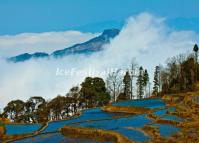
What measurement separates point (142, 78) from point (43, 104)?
122 ft

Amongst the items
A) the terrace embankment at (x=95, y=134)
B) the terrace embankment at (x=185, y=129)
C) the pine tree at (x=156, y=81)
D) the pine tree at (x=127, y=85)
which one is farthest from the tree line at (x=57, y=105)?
the terrace embankment at (x=95, y=134)

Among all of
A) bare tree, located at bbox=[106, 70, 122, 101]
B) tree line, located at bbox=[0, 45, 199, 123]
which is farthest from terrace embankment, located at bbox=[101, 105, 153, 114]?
bare tree, located at bbox=[106, 70, 122, 101]

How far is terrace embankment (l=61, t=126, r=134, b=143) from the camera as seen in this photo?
34.7 metres

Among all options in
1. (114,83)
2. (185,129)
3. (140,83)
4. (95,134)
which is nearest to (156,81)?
(140,83)

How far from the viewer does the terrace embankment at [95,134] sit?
34.7m

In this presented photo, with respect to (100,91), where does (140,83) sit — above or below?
above

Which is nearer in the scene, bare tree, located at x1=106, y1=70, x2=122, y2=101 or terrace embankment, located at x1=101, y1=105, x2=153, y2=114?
terrace embankment, located at x1=101, y1=105, x2=153, y2=114

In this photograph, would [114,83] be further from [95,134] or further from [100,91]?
[95,134]

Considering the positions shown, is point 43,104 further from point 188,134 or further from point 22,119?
point 188,134

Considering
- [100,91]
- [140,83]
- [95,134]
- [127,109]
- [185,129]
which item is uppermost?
[140,83]

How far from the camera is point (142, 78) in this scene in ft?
383

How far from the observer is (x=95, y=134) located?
3875 centimetres

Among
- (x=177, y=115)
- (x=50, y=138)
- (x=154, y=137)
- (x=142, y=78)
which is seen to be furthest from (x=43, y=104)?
(x=154, y=137)

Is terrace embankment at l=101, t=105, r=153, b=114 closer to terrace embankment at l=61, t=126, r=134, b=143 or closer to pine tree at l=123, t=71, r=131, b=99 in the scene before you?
terrace embankment at l=61, t=126, r=134, b=143
